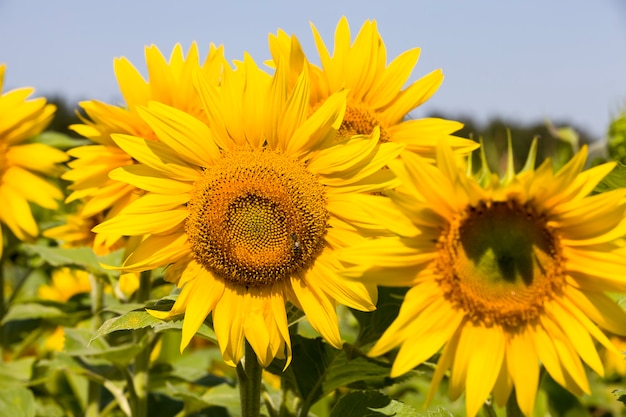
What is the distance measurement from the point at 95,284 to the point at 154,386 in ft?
1.60

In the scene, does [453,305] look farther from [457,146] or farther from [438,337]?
[457,146]

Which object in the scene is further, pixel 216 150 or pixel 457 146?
pixel 457 146

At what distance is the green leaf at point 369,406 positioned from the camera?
5.02ft

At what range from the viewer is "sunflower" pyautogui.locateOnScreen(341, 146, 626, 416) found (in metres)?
1.22

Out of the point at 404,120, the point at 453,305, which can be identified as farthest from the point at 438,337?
the point at 404,120

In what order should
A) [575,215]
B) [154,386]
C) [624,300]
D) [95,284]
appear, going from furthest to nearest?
[95,284]
[154,386]
[624,300]
[575,215]

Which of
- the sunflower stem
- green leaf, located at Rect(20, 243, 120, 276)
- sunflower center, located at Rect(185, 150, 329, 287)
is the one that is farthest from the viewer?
green leaf, located at Rect(20, 243, 120, 276)

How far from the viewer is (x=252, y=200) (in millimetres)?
1524

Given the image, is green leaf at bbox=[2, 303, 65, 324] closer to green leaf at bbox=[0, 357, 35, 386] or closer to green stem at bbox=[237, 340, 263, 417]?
green leaf at bbox=[0, 357, 35, 386]

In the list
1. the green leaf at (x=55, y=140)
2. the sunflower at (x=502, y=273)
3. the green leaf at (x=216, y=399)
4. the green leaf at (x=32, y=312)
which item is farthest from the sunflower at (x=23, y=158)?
the sunflower at (x=502, y=273)

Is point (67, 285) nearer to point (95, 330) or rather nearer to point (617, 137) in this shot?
point (95, 330)

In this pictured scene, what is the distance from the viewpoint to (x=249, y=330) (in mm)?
1443

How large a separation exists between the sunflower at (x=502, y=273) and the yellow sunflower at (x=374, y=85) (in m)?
0.51

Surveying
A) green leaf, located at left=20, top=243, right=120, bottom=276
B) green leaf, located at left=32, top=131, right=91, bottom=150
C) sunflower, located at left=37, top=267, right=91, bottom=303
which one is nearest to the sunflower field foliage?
green leaf, located at left=20, top=243, right=120, bottom=276
